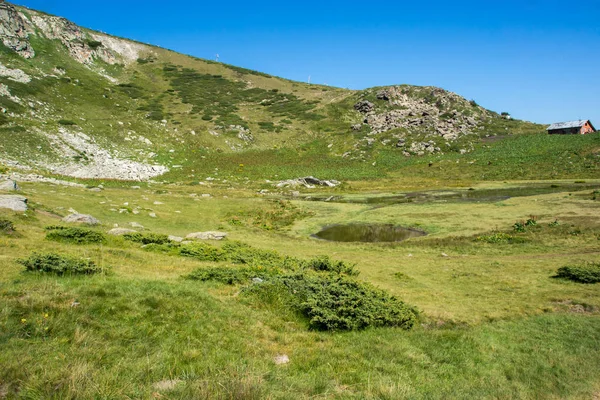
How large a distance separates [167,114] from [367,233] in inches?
3507

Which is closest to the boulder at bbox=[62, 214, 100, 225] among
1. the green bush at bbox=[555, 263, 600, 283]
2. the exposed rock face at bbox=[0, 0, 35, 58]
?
the green bush at bbox=[555, 263, 600, 283]

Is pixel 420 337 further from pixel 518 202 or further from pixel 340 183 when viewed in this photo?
pixel 340 183

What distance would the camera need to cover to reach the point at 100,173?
66.6 metres

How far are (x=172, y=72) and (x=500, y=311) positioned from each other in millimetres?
156014

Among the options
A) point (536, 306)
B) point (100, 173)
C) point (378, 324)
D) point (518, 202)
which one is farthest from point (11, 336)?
point (100, 173)

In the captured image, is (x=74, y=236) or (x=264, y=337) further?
(x=74, y=236)

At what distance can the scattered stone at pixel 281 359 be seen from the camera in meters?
8.98

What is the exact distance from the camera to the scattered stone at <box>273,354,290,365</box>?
8.98 m

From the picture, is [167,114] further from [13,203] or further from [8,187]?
[13,203]

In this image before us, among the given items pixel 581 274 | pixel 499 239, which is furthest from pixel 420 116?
pixel 581 274

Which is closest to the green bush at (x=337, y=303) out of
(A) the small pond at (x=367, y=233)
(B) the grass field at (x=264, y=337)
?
(B) the grass field at (x=264, y=337)

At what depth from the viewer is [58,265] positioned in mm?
12297

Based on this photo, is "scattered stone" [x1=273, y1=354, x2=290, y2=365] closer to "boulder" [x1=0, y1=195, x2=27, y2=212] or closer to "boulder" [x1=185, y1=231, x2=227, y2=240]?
"boulder" [x1=185, y1=231, x2=227, y2=240]

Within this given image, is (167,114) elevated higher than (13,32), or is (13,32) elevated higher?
(13,32)
